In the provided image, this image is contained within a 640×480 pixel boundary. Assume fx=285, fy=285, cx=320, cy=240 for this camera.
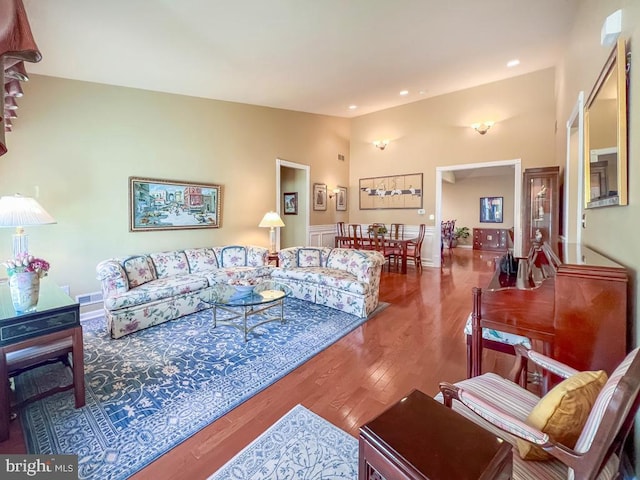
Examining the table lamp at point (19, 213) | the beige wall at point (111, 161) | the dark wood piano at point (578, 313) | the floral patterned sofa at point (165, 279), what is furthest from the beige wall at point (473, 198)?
the table lamp at point (19, 213)

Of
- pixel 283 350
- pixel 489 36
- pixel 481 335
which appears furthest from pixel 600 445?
pixel 489 36

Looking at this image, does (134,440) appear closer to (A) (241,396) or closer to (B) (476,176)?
(A) (241,396)

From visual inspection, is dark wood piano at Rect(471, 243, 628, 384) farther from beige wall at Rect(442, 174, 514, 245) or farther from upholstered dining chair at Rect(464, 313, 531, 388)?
beige wall at Rect(442, 174, 514, 245)

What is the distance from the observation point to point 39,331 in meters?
1.82

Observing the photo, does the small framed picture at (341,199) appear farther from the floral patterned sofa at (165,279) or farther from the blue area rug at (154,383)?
the blue area rug at (154,383)

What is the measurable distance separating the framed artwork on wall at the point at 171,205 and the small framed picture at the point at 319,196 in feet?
9.03

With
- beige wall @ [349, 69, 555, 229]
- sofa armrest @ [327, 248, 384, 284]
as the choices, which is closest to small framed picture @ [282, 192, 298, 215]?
beige wall @ [349, 69, 555, 229]

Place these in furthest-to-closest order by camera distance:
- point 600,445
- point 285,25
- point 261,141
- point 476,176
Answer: point 476,176, point 261,141, point 285,25, point 600,445

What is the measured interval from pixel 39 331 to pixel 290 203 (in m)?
5.60

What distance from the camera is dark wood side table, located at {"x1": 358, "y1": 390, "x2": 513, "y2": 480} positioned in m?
0.71

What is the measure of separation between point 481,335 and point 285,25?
11.7 ft

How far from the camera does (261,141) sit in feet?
18.4

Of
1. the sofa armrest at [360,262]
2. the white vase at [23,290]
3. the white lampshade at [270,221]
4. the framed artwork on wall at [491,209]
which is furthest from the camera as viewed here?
the framed artwork on wall at [491,209]

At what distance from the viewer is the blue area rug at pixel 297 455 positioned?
144cm
